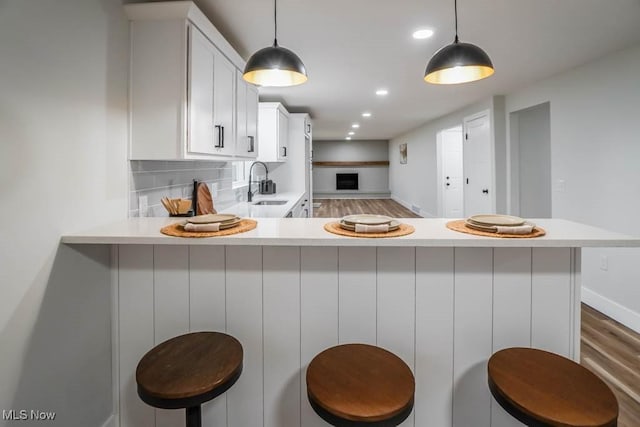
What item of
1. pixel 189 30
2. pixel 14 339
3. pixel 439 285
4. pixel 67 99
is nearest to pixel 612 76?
pixel 439 285

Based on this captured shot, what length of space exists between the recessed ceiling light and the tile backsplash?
1875mm

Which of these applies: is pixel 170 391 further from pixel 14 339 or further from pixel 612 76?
pixel 612 76

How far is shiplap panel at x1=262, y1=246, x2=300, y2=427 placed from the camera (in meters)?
1.62

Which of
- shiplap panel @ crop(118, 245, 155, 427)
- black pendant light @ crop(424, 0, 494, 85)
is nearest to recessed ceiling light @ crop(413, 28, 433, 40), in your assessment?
black pendant light @ crop(424, 0, 494, 85)

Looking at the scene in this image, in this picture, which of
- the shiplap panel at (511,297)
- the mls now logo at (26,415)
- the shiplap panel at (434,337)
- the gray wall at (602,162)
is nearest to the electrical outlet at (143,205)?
the mls now logo at (26,415)

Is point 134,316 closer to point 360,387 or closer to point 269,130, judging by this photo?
point 360,387

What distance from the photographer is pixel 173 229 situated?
1551mm

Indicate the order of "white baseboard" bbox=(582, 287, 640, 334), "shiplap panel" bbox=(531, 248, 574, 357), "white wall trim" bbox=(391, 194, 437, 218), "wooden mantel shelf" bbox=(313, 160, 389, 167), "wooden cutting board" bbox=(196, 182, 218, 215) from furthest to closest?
"wooden mantel shelf" bbox=(313, 160, 389, 167) → "white wall trim" bbox=(391, 194, 437, 218) → "white baseboard" bbox=(582, 287, 640, 334) → "wooden cutting board" bbox=(196, 182, 218, 215) → "shiplap panel" bbox=(531, 248, 574, 357)

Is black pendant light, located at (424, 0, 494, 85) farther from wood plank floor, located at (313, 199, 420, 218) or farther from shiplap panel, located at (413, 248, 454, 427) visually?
wood plank floor, located at (313, 199, 420, 218)

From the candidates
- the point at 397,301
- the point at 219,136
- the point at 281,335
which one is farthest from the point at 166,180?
the point at 397,301

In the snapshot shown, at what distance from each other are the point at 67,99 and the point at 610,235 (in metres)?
2.15

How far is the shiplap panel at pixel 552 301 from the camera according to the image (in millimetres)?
1561

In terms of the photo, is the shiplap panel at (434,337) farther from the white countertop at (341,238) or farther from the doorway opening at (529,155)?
the doorway opening at (529,155)

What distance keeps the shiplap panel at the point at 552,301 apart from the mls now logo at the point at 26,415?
1975 mm
